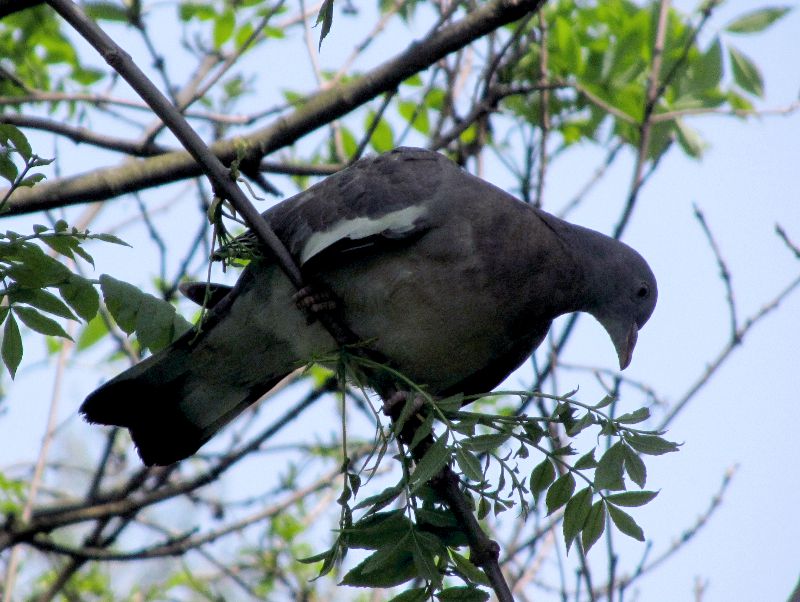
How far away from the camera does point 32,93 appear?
4.57 metres

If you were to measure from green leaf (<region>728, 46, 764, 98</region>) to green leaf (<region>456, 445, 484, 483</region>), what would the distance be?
3.11 metres

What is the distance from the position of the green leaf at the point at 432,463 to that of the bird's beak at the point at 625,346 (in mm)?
2297

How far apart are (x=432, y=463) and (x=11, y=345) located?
1.24 m

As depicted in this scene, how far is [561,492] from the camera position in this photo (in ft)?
8.41

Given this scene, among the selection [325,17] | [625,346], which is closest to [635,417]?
[325,17]

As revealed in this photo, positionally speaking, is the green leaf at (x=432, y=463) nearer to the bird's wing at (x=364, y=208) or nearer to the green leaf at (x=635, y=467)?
the green leaf at (x=635, y=467)

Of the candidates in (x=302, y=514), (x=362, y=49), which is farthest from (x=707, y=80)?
(x=302, y=514)

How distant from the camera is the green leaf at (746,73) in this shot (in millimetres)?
4797

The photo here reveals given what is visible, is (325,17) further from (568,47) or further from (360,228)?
(568,47)

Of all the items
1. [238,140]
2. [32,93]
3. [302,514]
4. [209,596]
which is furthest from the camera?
[302,514]

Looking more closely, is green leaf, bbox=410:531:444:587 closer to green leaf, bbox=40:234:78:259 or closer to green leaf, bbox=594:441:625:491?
green leaf, bbox=594:441:625:491

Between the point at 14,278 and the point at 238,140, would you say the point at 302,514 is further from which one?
the point at 14,278

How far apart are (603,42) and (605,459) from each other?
9.71ft

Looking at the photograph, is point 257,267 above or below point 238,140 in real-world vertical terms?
below
